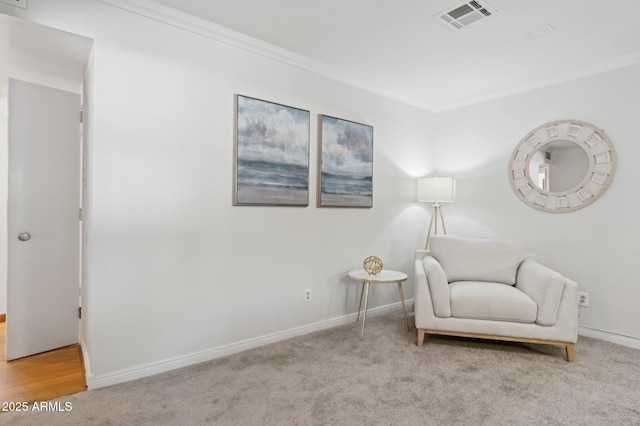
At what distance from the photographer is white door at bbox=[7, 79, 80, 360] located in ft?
8.29

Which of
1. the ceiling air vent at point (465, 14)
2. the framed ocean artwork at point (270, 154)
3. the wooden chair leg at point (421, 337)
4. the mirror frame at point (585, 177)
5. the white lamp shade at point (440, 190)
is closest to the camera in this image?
the ceiling air vent at point (465, 14)

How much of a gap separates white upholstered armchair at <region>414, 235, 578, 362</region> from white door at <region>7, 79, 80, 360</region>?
9.33 feet

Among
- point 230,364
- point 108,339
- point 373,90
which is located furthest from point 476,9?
point 108,339

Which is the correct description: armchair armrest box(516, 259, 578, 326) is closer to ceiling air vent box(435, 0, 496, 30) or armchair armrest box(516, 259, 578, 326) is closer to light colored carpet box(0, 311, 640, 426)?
light colored carpet box(0, 311, 640, 426)

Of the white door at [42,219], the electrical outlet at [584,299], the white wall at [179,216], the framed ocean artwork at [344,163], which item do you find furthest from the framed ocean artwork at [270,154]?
the electrical outlet at [584,299]

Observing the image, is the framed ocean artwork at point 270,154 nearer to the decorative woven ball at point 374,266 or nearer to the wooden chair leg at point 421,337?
the decorative woven ball at point 374,266

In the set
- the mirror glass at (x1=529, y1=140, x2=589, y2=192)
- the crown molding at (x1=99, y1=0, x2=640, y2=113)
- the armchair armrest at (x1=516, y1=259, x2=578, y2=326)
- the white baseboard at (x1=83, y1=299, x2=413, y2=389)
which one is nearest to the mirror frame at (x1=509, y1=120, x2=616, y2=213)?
the mirror glass at (x1=529, y1=140, x2=589, y2=192)

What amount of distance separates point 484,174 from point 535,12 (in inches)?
74.7

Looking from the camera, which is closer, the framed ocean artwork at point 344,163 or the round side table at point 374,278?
the round side table at point 374,278

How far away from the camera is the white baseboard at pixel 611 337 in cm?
288

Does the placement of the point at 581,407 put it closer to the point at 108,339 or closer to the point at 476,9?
the point at 476,9

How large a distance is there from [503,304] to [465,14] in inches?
82.5

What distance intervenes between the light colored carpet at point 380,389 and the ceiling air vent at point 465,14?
2418 mm

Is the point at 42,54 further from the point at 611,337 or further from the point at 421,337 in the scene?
the point at 611,337
